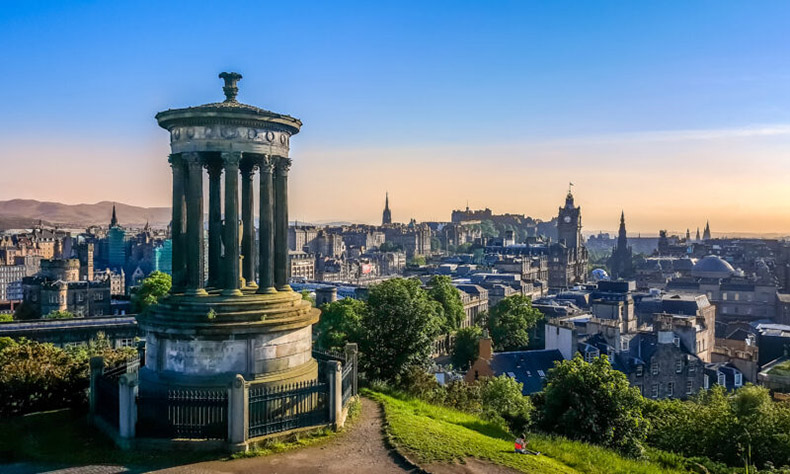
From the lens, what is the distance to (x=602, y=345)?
56.4 meters

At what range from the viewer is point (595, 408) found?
77.9 ft

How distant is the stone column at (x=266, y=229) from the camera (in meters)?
19.5

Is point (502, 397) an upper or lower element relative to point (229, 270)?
lower

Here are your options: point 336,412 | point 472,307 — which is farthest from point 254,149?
point 472,307

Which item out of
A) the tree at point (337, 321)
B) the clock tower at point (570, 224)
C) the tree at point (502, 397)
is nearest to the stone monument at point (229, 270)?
the tree at point (502, 397)

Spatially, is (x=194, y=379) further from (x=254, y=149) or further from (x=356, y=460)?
(x=254, y=149)

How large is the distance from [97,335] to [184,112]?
3185 cm

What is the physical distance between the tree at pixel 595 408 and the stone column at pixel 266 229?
39.4 ft

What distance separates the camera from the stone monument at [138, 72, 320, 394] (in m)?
17.8

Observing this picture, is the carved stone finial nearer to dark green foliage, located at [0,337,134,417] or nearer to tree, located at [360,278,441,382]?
dark green foliage, located at [0,337,134,417]

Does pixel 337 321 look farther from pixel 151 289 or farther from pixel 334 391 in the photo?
pixel 334 391

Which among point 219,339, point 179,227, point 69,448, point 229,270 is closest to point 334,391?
point 219,339

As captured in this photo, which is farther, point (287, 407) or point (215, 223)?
point (215, 223)

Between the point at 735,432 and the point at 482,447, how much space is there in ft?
43.0
